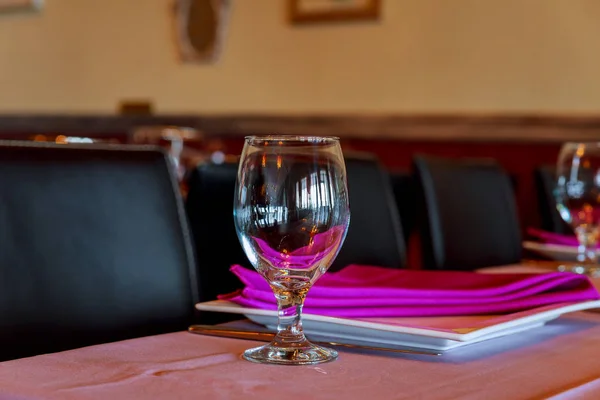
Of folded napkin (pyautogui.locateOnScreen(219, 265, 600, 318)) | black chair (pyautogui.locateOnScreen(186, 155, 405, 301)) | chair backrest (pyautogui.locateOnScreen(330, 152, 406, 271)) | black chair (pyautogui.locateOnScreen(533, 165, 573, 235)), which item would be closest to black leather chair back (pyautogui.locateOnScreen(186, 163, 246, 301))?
black chair (pyautogui.locateOnScreen(186, 155, 405, 301))

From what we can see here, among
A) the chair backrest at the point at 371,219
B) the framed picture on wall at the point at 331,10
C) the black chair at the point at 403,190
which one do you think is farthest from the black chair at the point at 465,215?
the framed picture on wall at the point at 331,10

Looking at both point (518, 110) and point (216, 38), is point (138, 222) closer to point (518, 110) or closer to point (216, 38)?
point (518, 110)

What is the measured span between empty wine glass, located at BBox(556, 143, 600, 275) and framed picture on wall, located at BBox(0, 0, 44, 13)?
4.71 meters

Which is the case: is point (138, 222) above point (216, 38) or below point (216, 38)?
below

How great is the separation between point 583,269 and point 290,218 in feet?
2.79

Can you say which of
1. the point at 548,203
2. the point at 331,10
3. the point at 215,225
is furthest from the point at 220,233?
the point at 331,10

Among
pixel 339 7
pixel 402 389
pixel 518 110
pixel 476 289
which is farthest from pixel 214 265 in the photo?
pixel 339 7

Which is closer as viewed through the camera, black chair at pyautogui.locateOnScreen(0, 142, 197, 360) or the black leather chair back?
black chair at pyautogui.locateOnScreen(0, 142, 197, 360)

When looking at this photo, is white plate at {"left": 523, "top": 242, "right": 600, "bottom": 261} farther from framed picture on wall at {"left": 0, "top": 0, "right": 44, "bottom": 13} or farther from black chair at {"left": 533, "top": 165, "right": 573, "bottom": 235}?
framed picture on wall at {"left": 0, "top": 0, "right": 44, "bottom": 13}

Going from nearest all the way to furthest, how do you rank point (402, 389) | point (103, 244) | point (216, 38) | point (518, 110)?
point (402, 389) < point (103, 244) < point (518, 110) < point (216, 38)

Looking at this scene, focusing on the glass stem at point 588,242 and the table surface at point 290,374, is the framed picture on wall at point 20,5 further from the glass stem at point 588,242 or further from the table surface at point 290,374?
the table surface at point 290,374

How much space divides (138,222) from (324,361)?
488 mm

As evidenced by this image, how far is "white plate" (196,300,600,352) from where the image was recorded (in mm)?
785

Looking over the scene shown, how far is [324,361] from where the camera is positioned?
2.46 ft
